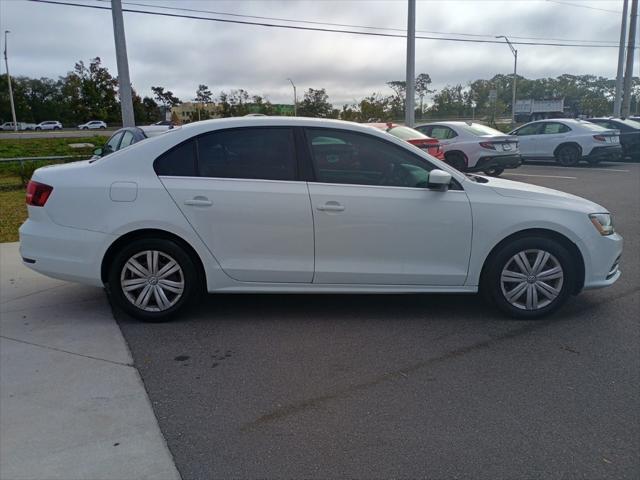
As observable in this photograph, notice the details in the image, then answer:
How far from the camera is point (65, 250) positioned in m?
4.64

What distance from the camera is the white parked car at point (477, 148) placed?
1462cm

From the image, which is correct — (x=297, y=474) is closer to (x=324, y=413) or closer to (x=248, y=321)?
(x=324, y=413)

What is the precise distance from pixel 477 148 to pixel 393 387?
1206cm

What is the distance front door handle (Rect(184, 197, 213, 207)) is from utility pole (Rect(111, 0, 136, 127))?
8663mm

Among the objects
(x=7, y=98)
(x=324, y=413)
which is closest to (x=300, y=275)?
(x=324, y=413)

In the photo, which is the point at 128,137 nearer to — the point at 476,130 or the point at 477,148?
the point at 477,148

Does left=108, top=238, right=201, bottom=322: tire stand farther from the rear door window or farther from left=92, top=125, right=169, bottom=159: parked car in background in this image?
left=92, top=125, right=169, bottom=159: parked car in background

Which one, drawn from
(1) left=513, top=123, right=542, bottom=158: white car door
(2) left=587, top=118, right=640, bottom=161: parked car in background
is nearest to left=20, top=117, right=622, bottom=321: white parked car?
(1) left=513, top=123, right=542, bottom=158: white car door

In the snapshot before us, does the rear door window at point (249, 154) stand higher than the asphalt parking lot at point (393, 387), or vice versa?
the rear door window at point (249, 154)

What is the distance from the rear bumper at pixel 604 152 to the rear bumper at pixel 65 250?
57.2ft

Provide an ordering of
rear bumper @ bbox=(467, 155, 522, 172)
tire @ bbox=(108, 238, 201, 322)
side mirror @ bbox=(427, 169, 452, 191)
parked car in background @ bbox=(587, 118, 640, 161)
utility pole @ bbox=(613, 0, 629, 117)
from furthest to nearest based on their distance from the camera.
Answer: utility pole @ bbox=(613, 0, 629, 117) < parked car in background @ bbox=(587, 118, 640, 161) < rear bumper @ bbox=(467, 155, 522, 172) < tire @ bbox=(108, 238, 201, 322) < side mirror @ bbox=(427, 169, 452, 191)

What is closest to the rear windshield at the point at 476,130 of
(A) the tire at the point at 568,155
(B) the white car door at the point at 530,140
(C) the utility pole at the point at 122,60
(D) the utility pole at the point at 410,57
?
(D) the utility pole at the point at 410,57

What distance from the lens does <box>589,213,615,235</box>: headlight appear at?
477 cm

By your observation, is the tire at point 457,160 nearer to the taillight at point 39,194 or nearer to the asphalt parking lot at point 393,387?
the asphalt parking lot at point 393,387
